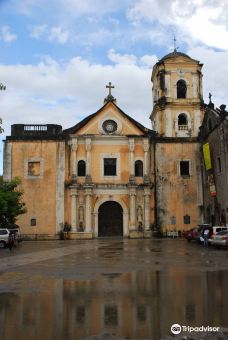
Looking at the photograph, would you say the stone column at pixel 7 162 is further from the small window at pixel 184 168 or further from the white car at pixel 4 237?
the small window at pixel 184 168

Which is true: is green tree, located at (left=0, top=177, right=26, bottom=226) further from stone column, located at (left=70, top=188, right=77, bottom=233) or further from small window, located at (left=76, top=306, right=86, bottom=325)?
small window, located at (left=76, top=306, right=86, bottom=325)

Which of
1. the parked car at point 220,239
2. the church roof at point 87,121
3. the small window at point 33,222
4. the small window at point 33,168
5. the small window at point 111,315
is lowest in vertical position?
the small window at point 111,315

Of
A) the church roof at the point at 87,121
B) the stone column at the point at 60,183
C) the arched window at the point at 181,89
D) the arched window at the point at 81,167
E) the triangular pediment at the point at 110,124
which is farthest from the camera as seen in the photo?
the arched window at the point at 181,89

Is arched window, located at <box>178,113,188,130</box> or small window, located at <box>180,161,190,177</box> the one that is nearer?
small window, located at <box>180,161,190,177</box>

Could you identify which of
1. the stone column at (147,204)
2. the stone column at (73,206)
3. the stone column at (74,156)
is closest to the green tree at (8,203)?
the stone column at (73,206)

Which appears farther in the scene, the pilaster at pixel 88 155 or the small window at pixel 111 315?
the pilaster at pixel 88 155

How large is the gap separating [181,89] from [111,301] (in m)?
35.7

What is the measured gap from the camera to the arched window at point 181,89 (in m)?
42.0

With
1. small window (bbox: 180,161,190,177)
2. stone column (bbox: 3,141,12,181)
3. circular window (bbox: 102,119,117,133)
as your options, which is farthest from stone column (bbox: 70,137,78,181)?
small window (bbox: 180,161,190,177)

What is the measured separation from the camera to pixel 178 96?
138ft

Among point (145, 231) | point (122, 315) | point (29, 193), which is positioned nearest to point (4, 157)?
point (29, 193)

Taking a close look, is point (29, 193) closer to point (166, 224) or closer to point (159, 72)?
point (166, 224)

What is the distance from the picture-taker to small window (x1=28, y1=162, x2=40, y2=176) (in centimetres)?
3888

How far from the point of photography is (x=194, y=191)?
39531mm
